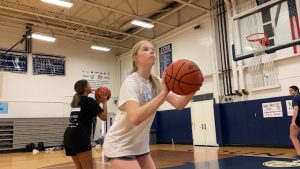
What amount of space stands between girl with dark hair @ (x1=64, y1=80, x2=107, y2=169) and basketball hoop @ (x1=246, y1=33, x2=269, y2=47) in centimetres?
556

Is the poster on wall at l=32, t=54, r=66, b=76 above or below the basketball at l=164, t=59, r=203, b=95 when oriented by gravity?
above

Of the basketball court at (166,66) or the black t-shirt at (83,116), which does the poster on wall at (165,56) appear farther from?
the black t-shirt at (83,116)

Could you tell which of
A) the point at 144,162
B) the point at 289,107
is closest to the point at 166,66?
the point at 289,107

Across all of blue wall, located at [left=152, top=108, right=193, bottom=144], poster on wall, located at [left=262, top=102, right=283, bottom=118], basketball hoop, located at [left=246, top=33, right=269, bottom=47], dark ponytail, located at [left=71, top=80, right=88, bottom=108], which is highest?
basketball hoop, located at [left=246, top=33, right=269, bottom=47]

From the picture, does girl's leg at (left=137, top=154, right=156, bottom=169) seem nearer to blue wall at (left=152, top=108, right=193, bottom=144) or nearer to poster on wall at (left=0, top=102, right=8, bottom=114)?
blue wall at (left=152, top=108, right=193, bottom=144)

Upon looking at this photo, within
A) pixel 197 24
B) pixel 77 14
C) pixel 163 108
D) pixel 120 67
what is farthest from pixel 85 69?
pixel 197 24

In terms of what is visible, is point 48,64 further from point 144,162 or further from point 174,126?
point 144,162

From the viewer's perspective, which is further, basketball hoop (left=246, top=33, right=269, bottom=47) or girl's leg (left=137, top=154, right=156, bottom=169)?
basketball hoop (left=246, top=33, right=269, bottom=47)

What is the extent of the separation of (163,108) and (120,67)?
4272mm

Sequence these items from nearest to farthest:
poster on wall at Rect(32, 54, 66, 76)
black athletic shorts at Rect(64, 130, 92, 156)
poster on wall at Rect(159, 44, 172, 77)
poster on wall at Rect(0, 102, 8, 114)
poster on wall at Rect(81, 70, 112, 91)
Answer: black athletic shorts at Rect(64, 130, 92, 156), poster on wall at Rect(0, 102, 8, 114), poster on wall at Rect(159, 44, 172, 77), poster on wall at Rect(32, 54, 66, 76), poster on wall at Rect(81, 70, 112, 91)

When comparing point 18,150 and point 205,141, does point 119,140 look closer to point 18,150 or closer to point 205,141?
point 205,141

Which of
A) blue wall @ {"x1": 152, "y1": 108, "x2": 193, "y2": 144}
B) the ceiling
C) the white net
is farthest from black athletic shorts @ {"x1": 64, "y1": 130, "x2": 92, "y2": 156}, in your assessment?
blue wall @ {"x1": 152, "y1": 108, "x2": 193, "y2": 144}

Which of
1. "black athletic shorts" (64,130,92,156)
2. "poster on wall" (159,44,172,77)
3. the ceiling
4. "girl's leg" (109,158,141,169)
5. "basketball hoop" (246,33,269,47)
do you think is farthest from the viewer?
"poster on wall" (159,44,172,77)

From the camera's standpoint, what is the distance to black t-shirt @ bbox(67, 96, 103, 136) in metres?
3.19
